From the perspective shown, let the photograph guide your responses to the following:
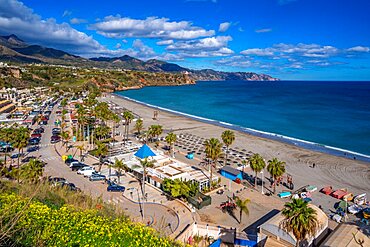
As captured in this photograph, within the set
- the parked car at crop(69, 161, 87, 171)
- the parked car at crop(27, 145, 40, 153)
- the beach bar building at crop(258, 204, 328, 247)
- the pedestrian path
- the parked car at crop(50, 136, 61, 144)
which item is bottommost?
the parked car at crop(27, 145, 40, 153)

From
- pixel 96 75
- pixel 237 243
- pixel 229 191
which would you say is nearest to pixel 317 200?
pixel 229 191

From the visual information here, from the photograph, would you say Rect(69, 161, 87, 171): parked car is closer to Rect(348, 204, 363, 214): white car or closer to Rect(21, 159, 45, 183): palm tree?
Rect(21, 159, 45, 183): palm tree

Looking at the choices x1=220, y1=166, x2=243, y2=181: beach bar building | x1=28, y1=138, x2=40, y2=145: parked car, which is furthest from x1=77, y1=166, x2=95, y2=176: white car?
x1=28, y1=138, x2=40, y2=145: parked car

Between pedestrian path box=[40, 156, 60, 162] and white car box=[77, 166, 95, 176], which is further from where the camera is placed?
pedestrian path box=[40, 156, 60, 162]

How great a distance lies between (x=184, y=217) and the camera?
24.5 metres

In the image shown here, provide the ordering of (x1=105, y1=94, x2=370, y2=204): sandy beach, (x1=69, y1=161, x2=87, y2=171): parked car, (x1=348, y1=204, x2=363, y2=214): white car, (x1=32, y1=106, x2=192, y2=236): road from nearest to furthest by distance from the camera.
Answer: (x1=32, y1=106, x2=192, y2=236): road < (x1=348, y1=204, x2=363, y2=214): white car < (x1=69, y1=161, x2=87, y2=171): parked car < (x1=105, y1=94, x2=370, y2=204): sandy beach

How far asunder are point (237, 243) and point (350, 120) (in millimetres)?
80303

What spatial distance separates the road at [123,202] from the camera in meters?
23.1

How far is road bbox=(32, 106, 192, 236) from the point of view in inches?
910

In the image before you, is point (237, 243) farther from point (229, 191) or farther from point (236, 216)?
point (229, 191)

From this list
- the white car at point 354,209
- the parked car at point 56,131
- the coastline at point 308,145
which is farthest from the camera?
the parked car at point 56,131

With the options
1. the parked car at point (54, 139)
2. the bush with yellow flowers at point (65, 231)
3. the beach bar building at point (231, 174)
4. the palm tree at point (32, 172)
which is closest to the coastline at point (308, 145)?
the beach bar building at point (231, 174)

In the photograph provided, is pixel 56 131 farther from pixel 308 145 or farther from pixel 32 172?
pixel 308 145

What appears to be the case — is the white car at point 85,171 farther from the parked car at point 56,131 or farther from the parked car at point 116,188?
the parked car at point 56,131
